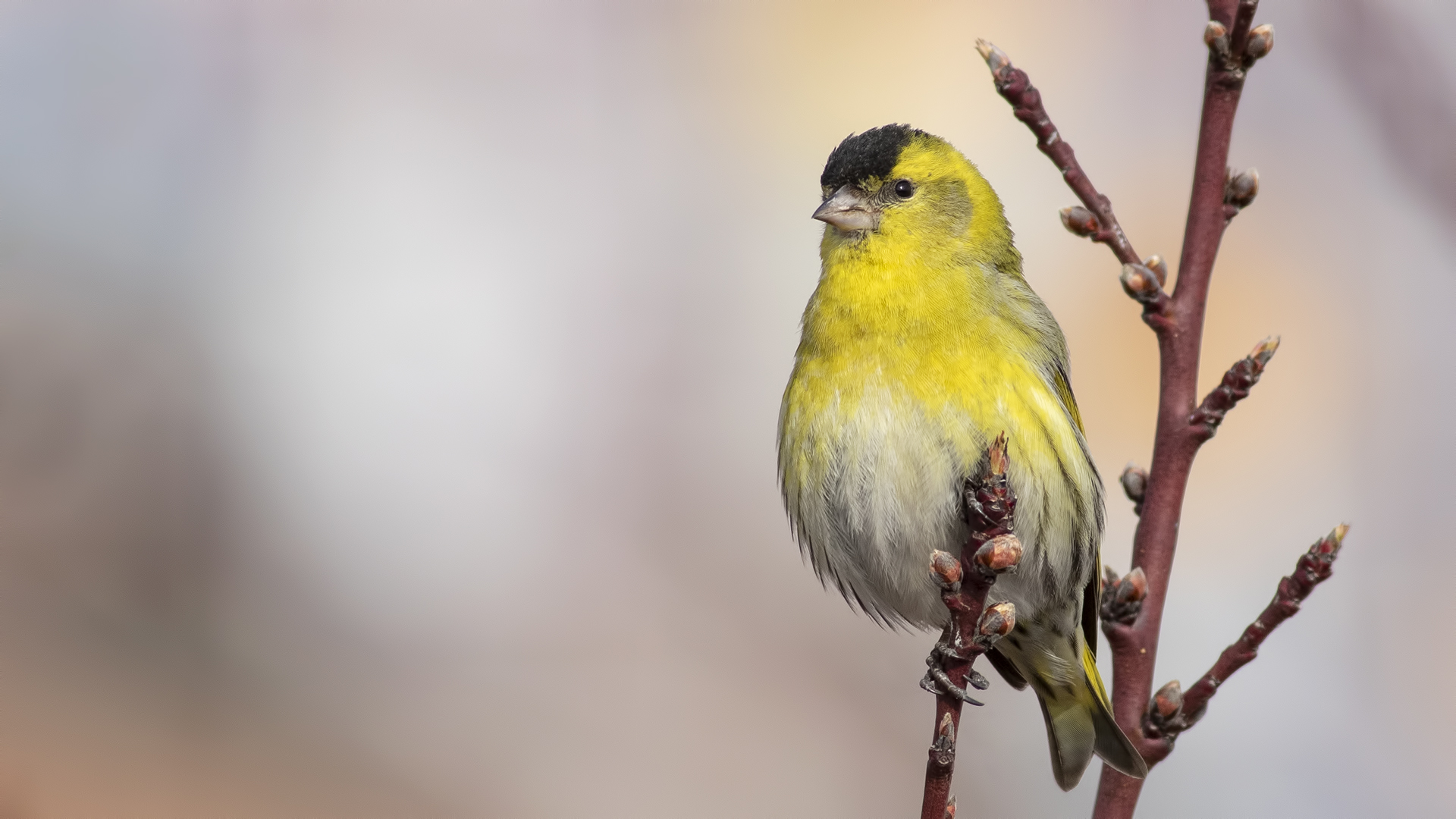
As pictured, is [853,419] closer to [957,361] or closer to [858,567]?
[957,361]

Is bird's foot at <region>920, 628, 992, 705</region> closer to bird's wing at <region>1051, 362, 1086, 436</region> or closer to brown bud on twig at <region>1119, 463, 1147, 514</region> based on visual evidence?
brown bud on twig at <region>1119, 463, 1147, 514</region>

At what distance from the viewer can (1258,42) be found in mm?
1789

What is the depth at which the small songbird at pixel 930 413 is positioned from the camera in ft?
8.37

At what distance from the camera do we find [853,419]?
261cm

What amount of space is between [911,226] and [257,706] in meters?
3.26

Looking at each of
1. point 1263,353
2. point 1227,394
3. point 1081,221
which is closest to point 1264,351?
point 1263,353

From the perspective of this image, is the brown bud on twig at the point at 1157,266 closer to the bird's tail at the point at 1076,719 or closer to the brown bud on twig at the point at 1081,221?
the brown bud on twig at the point at 1081,221

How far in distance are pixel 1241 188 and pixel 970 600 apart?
2.86 feet

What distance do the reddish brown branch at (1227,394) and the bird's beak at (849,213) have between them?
42.0 inches

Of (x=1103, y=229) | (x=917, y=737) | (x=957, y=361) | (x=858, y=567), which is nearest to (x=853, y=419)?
(x=957, y=361)

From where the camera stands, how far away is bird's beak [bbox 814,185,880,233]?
2.76 meters

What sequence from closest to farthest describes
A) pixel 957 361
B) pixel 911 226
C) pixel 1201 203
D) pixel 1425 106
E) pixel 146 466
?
pixel 1201 203
pixel 1425 106
pixel 957 361
pixel 911 226
pixel 146 466

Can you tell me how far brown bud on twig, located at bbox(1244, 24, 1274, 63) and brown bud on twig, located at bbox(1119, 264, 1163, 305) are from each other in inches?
14.1

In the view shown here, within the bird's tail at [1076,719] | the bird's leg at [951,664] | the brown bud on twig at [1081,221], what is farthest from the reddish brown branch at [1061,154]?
the bird's tail at [1076,719]
